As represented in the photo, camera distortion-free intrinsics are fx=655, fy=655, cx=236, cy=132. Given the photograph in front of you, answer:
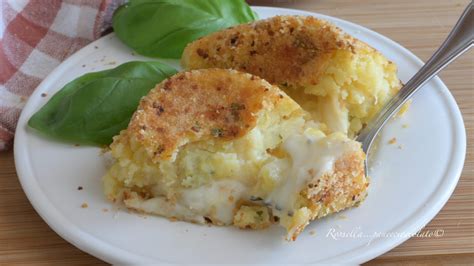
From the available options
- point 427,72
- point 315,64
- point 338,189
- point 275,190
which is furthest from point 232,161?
point 427,72

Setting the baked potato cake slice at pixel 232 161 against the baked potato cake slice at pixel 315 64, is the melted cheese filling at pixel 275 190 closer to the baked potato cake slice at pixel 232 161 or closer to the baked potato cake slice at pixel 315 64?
the baked potato cake slice at pixel 232 161

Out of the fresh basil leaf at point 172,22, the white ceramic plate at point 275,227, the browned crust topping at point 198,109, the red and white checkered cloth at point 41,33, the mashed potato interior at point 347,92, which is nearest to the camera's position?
the white ceramic plate at point 275,227

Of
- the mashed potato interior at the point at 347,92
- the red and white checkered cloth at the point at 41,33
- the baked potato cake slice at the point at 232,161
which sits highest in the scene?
the mashed potato interior at the point at 347,92

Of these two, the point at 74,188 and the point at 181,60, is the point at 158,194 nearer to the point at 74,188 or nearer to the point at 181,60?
the point at 74,188

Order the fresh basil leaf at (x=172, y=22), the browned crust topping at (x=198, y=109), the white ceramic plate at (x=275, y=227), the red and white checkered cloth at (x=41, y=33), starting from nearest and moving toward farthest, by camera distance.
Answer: the white ceramic plate at (x=275, y=227), the browned crust topping at (x=198, y=109), the fresh basil leaf at (x=172, y=22), the red and white checkered cloth at (x=41, y=33)

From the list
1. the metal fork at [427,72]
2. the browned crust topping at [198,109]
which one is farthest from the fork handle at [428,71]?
the browned crust topping at [198,109]

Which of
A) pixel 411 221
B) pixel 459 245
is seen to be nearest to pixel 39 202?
pixel 411 221
